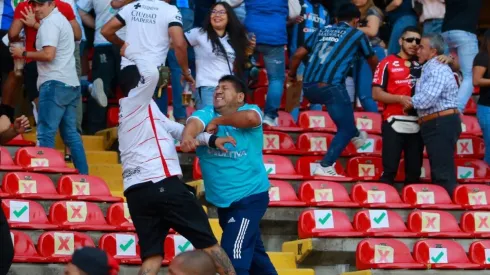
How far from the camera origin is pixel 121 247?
10336 mm

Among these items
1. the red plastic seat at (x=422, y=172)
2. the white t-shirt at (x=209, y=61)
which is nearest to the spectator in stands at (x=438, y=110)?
the red plastic seat at (x=422, y=172)

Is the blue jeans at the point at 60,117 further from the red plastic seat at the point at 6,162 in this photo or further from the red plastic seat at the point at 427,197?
the red plastic seat at the point at 427,197

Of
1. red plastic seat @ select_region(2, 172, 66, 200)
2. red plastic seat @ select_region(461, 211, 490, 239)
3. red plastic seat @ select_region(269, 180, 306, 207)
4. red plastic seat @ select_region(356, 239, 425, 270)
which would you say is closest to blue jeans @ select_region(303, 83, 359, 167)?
red plastic seat @ select_region(269, 180, 306, 207)

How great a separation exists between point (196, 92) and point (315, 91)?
1105mm

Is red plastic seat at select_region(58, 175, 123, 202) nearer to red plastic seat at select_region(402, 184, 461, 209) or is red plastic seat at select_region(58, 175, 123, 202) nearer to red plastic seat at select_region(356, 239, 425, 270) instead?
red plastic seat at select_region(356, 239, 425, 270)

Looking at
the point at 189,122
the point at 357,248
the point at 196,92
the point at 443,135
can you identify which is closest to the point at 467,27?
the point at 443,135

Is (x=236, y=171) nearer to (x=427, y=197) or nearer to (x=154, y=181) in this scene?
(x=154, y=181)

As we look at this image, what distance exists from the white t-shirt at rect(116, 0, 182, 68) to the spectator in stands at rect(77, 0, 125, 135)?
1921 mm

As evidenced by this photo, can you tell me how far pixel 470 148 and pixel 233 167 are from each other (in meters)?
5.10

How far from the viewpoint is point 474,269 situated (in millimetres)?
11289

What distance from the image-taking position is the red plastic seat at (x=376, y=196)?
1201cm

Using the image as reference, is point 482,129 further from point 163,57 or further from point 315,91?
point 163,57

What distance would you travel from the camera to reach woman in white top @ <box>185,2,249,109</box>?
12383mm

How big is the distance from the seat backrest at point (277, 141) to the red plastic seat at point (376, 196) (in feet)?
3.76
